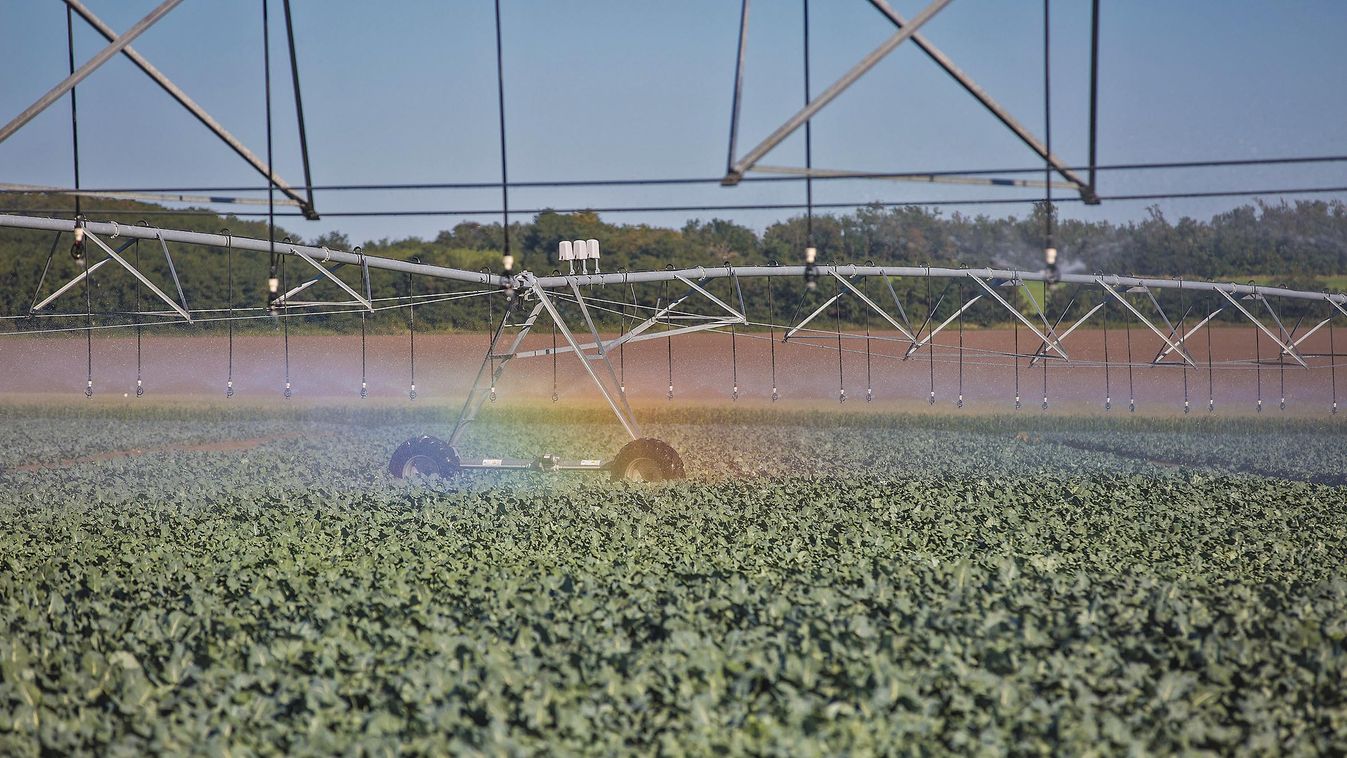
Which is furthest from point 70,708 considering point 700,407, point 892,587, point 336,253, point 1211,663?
point 700,407

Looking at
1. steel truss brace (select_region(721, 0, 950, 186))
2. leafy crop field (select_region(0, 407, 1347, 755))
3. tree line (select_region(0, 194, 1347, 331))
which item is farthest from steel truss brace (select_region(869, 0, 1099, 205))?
tree line (select_region(0, 194, 1347, 331))

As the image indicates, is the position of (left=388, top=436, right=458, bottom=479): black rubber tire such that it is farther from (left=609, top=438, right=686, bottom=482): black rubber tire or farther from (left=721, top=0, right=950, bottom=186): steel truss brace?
(left=721, top=0, right=950, bottom=186): steel truss brace

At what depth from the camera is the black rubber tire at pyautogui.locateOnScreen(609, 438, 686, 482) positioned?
742 inches

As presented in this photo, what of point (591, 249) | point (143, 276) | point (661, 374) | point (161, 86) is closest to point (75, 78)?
point (161, 86)

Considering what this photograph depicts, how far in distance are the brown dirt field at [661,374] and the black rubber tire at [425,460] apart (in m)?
28.0

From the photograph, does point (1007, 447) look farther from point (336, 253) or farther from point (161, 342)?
point (161, 342)

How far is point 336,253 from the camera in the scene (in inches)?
724

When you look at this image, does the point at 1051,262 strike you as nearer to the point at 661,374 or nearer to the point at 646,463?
the point at 646,463

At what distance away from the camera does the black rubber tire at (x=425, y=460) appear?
1988 centimetres

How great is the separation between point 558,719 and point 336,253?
1227 centimetres

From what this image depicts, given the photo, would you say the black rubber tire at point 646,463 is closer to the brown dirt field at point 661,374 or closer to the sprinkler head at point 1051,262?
the sprinkler head at point 1051,262

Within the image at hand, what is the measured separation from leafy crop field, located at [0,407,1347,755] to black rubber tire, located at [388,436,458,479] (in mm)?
1150

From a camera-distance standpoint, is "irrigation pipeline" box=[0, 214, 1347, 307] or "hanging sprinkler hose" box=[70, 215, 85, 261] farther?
"irrigation pipeline" box=[0, 214, 1347, 307]

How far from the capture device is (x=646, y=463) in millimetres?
18891
